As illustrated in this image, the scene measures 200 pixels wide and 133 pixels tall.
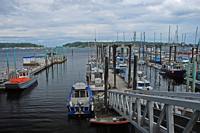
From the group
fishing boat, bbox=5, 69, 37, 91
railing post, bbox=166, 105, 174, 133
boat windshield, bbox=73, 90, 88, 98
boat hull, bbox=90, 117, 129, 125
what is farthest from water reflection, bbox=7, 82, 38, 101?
railing post, bbox=166, 105, 174, 133

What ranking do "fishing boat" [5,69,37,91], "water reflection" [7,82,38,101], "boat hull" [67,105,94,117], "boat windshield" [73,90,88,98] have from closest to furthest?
"boat hull" [67,105,94,117]
"boat windshield" [73,90,88,98]
"water reflection" [7,82,38,101]
"fishing boat" [5,69,37,91]

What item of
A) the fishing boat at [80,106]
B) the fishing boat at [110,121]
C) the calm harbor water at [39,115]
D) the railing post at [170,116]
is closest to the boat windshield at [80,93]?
the fishing boat at [80,106]

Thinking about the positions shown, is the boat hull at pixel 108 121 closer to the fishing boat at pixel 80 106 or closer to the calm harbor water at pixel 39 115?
the calm harbor water at pixel 39 115

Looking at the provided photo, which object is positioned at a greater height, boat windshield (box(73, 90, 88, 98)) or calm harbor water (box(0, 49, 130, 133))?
boat windshield (box(73, 90, 88, 98))

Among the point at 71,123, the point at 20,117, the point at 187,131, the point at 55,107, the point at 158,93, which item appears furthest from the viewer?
the point at 55,107

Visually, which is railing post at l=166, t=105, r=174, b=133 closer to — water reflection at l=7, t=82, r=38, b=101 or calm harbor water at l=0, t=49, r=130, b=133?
calm harbor water at l=0, t=49, r=130, b=133

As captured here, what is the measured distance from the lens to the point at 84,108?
96.3 feet

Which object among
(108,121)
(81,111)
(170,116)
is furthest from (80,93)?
(170,116)

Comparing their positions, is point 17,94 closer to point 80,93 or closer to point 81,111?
point 80,93

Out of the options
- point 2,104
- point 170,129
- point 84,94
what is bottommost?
point 2,104

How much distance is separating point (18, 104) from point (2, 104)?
2.45 metres

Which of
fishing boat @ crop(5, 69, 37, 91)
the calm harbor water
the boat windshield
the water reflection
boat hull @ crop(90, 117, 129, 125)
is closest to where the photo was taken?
boat hull @ crop(90, 117, 129, 125)

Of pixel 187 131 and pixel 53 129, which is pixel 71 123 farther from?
pixel 187 131

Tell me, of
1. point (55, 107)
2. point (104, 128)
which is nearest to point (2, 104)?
point (55, 107)
